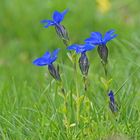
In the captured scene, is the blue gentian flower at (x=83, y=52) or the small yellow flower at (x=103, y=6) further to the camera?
the small yellow flower at (x=103, y=6)

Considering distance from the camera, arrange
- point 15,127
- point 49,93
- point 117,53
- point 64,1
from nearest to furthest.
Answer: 1. point 15,127
2. point 49,93
3. point 117,53
4. point 64,1

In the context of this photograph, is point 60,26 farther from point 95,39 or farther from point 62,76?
point 62,76

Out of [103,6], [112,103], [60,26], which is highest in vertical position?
[60,26]

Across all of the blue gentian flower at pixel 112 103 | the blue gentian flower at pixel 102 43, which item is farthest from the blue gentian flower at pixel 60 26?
the blue gentian flower at pixel 112 103

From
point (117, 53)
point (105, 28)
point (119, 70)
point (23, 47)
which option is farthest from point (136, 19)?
point (119, 70)

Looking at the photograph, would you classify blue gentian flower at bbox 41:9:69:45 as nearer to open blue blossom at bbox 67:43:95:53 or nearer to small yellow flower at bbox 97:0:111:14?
open blue blossom at bbox 67:43:95:53

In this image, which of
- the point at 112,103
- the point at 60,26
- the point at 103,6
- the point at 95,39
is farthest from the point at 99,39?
the point at 103,6

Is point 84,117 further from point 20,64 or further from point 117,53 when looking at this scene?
point 20,64

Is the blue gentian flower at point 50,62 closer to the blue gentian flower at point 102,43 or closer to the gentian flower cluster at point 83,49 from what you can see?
the gentian flower cluster at point 83,49
